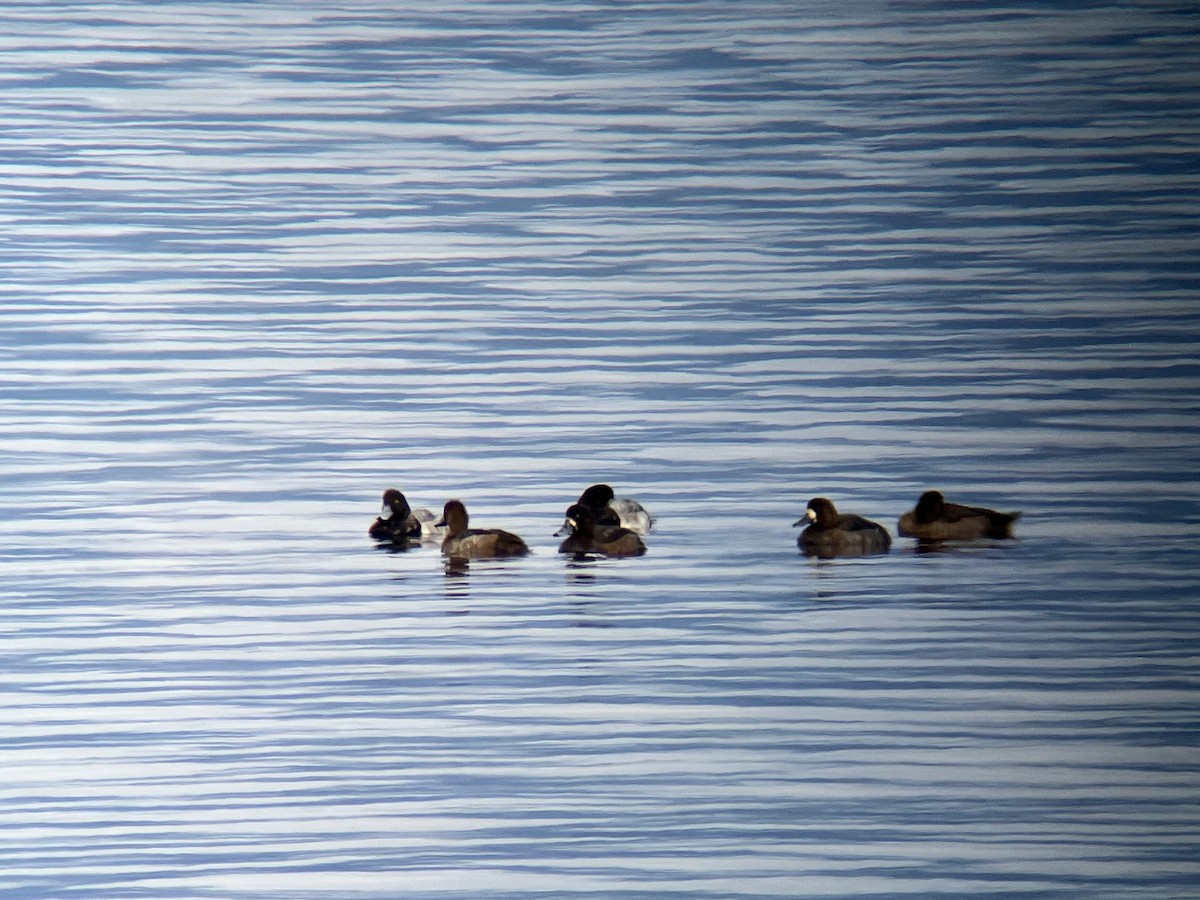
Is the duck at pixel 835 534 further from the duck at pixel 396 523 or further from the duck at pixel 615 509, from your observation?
the duck at pixel 396 523

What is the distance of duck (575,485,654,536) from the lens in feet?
19.9

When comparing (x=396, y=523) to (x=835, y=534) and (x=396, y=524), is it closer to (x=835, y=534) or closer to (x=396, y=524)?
(x=396, y=524)

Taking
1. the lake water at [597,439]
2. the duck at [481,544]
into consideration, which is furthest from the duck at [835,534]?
the duck at [481,544]

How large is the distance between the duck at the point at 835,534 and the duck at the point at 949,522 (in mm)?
148

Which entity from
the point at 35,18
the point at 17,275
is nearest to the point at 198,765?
the point at 17,275

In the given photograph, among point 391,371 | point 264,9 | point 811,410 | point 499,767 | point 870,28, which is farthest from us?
point 264,9

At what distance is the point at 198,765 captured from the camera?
4191mm

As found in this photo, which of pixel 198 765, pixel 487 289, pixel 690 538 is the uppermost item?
pixel 487 289

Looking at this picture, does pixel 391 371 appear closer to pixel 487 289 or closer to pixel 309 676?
pixel 487 289

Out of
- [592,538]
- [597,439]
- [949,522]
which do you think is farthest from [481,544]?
[949,522]

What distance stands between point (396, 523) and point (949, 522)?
1.85 metres

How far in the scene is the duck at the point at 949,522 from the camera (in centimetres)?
606

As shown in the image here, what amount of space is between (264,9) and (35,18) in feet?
6.17

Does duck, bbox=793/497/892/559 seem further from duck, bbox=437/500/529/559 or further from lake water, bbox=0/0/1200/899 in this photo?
duck, bbox=437/500/529/559
